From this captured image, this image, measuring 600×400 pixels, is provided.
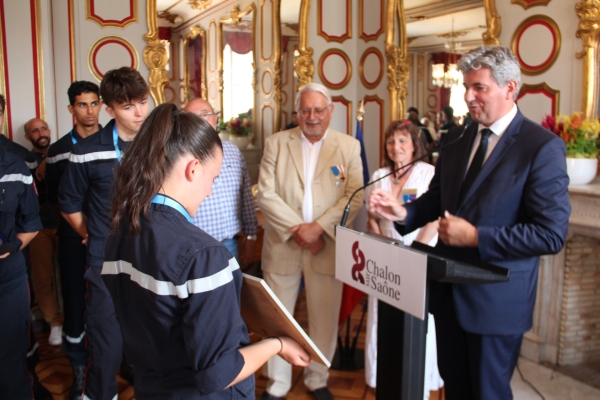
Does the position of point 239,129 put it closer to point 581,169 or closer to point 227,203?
point 227,203

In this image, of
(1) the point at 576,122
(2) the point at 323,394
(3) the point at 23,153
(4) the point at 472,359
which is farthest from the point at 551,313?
(3) the point at 23,153

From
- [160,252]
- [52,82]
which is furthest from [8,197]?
[52,82]

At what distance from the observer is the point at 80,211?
7.68ft

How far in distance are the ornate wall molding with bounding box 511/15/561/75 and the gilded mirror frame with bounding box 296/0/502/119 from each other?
1.65 m

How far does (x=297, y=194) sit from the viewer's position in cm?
272

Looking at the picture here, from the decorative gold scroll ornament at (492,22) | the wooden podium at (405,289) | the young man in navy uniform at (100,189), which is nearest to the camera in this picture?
the wooden podium at (405,289)

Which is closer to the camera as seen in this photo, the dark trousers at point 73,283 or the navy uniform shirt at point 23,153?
the dark trousers at point 73,283

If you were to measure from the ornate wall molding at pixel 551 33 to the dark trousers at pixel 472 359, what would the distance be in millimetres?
2078

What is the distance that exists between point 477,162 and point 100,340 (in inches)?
67.6

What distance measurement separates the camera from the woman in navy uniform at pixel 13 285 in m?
2.07

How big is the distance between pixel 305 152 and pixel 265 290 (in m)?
1.66

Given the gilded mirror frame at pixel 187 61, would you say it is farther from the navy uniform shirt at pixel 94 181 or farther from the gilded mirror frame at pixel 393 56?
the navy uniform shirt at pixel 94 181

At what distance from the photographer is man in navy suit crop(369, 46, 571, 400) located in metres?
1.54

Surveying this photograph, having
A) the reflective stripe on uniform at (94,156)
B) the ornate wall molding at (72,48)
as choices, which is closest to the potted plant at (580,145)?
the reflective stripe on uniform at (94,156)
